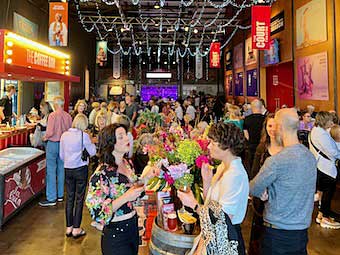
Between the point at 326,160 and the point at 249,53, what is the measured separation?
9957mm

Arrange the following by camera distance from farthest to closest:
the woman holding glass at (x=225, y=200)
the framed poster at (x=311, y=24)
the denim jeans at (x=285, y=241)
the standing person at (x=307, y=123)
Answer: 1. the framed poster at (x=311, y=24)
2. the standing person at (x=307, y=123)
3. the denim jeans at (x=285, y=241)
4. the woman holding glass at (x=225, y=200)

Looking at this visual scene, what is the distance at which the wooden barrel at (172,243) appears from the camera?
202cm

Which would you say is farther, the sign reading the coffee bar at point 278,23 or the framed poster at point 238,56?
the framed poster at point 238,56

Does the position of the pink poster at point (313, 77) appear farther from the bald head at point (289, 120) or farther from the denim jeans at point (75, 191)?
the bald head at point (289, 120)

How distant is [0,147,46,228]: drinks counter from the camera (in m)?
4.26

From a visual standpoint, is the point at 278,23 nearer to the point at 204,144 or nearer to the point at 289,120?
the point at 204,144

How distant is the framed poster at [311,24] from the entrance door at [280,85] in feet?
3.67

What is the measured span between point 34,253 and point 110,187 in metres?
2.22

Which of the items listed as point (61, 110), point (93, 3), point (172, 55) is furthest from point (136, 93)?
point (61, 110)

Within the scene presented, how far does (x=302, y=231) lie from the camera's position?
6.60ft

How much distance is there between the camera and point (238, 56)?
15.5 metres

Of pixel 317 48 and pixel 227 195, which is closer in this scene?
pixel 227 195

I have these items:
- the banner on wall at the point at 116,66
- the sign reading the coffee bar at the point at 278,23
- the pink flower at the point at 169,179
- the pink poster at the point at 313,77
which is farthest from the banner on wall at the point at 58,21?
the banner on wall at the point at 116,66

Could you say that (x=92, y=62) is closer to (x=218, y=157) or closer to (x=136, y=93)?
(x=136, y=93)
